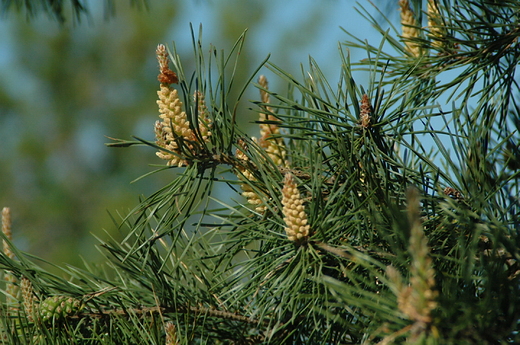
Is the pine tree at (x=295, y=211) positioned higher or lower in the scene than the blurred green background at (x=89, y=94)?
lower

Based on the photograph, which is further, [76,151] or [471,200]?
[76,151]

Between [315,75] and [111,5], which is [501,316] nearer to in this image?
[315,75]

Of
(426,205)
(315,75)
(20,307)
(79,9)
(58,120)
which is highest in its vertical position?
(58,120)

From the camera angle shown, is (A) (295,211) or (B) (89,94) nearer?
(A) (295,211)

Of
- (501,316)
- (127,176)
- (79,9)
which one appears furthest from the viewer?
(127,176)

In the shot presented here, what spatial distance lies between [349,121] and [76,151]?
16.7 ft

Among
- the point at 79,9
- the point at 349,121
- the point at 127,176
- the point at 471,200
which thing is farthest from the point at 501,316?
the point at 127,176

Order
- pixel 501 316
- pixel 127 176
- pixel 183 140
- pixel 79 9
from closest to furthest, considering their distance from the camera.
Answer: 1. pixel 501 316
2. pixel 183 140
3. pixel 79 9
4. pixel 127 176

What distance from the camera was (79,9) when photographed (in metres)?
1.07

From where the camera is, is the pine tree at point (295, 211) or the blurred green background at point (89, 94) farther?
the blurred green background at point (89, 94)

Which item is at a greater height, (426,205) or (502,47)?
(502,47)

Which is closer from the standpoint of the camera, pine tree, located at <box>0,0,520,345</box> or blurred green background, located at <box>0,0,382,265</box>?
pine tree, located at <box>0,0,520,345</box>

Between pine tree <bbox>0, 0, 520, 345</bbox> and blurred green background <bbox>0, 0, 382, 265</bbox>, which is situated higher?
blurred green background <bbox>0, 0, 382, 265</bbox>

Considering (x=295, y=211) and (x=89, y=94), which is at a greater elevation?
(x=89, y=94)
